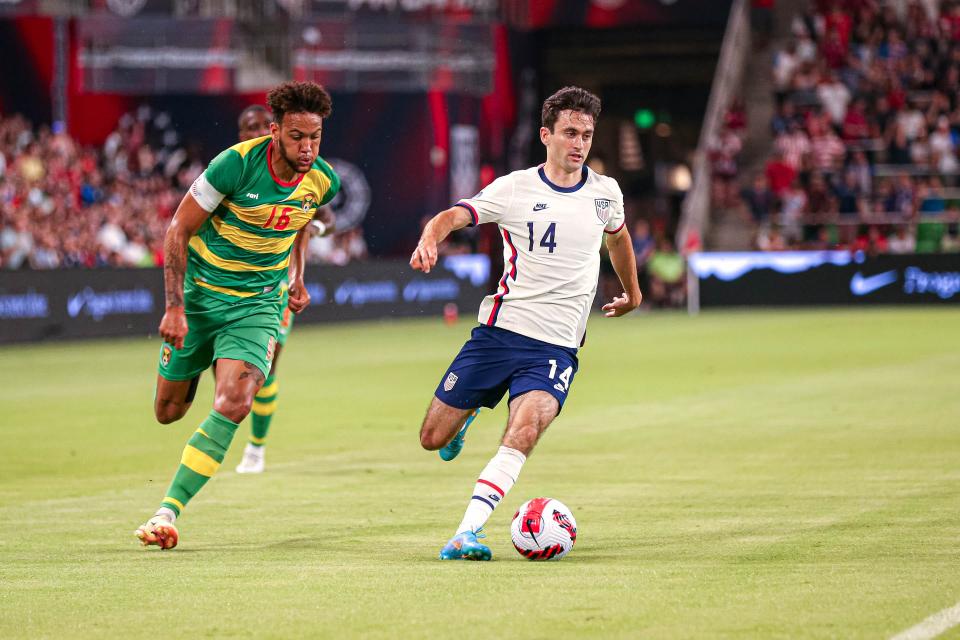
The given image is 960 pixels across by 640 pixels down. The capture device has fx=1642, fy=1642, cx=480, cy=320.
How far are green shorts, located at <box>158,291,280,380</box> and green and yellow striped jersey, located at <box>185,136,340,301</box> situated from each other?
0.07m

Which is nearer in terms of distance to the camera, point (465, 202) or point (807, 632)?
point (807, 632)

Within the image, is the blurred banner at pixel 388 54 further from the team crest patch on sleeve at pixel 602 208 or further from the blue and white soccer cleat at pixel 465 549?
the blue and white soccer cleat at pixel 465 549

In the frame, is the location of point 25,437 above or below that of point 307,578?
below

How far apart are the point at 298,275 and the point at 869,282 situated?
1080 inches

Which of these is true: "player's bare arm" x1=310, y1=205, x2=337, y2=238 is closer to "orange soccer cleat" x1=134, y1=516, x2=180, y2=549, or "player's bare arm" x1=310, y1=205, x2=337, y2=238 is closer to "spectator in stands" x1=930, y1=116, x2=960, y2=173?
"orange soccer cleat" x1=134, y1=516, x2=180, y2=549

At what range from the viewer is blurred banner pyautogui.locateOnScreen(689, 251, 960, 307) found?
3578 cm

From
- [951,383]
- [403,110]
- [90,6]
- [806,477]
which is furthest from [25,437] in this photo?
[403,110]

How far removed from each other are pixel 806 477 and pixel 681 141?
38871 mm

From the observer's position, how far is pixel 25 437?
14.6 m

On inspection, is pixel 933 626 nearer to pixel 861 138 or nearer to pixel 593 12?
pixel 861 138

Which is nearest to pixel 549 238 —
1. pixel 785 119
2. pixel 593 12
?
pixel 785 119

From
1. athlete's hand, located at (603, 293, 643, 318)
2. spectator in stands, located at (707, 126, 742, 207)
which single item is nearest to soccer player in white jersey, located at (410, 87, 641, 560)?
athlete's hand, located at (603, 293, 643, 318)

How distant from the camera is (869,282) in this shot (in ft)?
119

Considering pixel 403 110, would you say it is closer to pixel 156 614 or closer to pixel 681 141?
pixel 681 141
